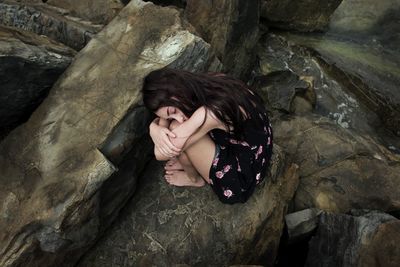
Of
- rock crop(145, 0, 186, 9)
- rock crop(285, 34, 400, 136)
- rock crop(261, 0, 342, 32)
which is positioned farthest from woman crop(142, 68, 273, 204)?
rock crop(261, 0, 342, 32)

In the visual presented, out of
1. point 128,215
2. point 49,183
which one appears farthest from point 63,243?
point 128,215

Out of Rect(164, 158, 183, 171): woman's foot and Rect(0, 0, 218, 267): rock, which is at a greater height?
Rect(0, 0, 218, 267): rock

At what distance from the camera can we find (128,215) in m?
4.04

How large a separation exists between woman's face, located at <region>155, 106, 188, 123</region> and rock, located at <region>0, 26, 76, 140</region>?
3.65 feet

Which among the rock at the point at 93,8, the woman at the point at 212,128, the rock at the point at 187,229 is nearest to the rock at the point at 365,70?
the rock at the point at 187,229

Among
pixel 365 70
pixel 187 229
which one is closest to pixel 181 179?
pixel 187 229

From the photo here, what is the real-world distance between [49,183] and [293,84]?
3786 mm

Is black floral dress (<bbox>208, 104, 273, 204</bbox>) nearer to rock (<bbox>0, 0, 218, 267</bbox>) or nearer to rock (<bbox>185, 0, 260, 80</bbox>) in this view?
rock (<bbox>0, 0, 218, 267</bbox>)

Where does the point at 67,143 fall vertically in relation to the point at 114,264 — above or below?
above

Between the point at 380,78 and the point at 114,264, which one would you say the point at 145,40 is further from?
the point at 380,78

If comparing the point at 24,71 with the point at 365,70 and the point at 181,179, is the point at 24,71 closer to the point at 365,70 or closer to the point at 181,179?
the point at 181,179

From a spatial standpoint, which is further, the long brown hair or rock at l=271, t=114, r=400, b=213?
rock at l=271, t=114, r=400, b=213

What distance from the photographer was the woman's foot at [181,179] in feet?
13.3

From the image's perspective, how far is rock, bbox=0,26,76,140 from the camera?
11.2 feet
